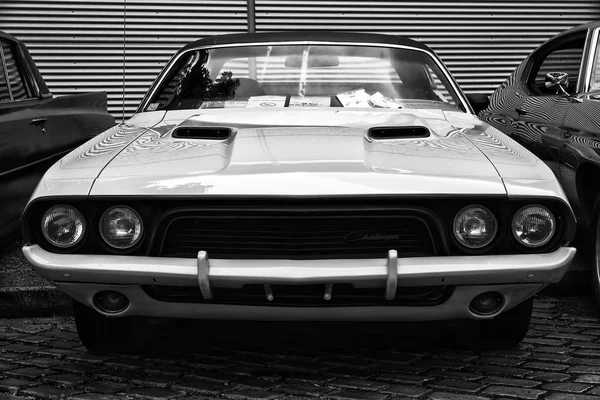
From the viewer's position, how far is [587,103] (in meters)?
5.12

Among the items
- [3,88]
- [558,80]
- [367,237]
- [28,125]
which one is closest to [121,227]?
[367,237]

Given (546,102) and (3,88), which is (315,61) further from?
(3,88)

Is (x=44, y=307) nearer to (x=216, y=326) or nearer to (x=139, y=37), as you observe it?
(x=216, y=326)

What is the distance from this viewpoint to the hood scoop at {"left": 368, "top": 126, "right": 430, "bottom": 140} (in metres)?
3.81

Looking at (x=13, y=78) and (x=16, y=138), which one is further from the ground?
(x=13, y=78)

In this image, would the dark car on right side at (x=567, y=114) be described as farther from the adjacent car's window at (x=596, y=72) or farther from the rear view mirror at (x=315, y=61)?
the rear view mirror at (x=315, y=61)

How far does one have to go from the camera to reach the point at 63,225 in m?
3.35

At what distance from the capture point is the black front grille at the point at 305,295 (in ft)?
10.8

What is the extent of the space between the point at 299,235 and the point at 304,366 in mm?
763

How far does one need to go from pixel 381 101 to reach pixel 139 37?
693 cm

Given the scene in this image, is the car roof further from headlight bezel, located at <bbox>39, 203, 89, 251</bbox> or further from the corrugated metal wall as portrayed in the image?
the corrugated metal wall

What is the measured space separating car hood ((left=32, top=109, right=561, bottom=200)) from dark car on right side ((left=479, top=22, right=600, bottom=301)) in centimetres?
111

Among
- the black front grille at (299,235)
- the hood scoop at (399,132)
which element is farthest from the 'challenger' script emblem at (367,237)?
the hood scoop at (399,132)

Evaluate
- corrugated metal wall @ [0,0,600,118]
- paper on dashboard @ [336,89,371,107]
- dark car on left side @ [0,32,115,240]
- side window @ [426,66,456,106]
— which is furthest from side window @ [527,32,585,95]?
corrugated metal wall @ [0,0,600,118]
